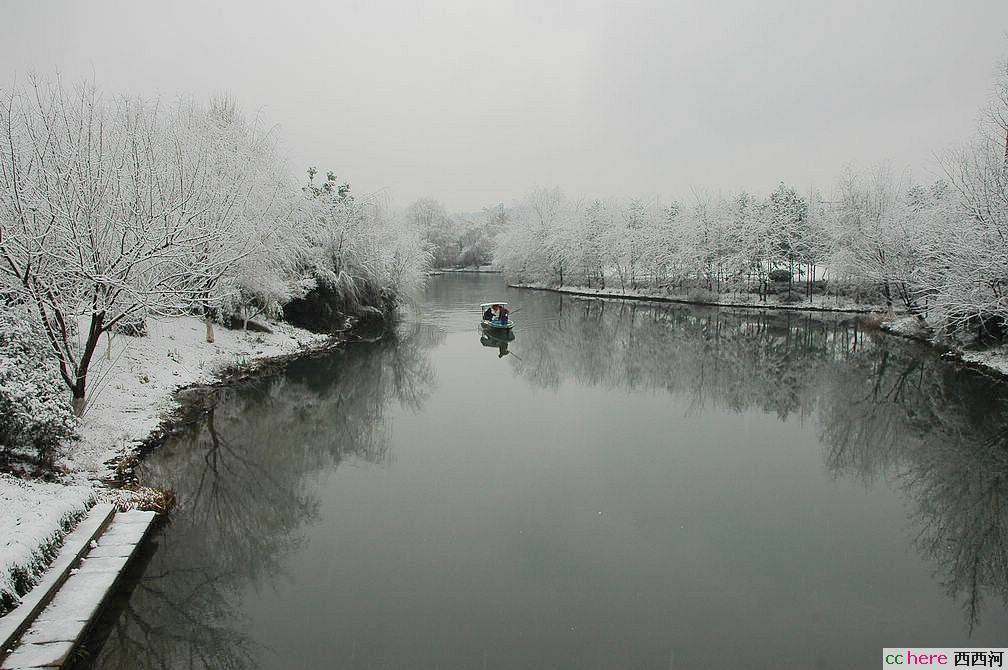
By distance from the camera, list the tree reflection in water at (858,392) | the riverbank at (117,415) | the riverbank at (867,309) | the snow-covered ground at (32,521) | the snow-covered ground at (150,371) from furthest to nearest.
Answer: the riverbank at (867,309) → the snow-covered ground at (150,371) → the tree reflection in water at (858,392) → the riverbank at (117,415) → the snow-covered ground at (32,521)

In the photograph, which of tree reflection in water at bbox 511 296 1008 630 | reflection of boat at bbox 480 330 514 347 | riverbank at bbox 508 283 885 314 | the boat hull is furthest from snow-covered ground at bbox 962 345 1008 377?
the boat hull

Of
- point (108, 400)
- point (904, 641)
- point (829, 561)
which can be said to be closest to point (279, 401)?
point (108, 400)

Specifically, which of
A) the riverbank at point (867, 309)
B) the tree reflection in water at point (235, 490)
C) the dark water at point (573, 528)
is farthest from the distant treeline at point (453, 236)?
the dark water at point (573, 528)

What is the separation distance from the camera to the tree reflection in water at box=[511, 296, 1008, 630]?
8.27 meters

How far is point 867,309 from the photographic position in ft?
115

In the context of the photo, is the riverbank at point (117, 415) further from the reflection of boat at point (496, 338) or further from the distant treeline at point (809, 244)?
the distant treeline at point (809, 244)

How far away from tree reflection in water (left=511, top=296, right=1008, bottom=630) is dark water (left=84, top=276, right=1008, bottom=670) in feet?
0.27

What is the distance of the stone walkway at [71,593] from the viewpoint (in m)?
4.89

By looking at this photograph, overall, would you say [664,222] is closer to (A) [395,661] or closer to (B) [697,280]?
(B) [697,280]

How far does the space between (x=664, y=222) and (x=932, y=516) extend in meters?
44.2

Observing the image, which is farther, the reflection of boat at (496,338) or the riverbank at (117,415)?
the reflection of boat at (496,338)

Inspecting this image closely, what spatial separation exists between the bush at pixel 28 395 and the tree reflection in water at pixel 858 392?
11.6 meters

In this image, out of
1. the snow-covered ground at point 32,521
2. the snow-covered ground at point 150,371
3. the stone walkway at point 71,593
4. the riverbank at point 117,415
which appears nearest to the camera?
the stone walkway at point 71,593

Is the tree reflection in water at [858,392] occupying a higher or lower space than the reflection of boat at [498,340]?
lower
